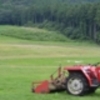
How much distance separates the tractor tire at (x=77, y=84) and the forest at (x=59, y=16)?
3878 inches

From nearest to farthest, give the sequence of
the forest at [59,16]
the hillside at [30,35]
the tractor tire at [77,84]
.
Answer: the tractor tire at [77,84] < the hillside at [30,35] < the forest at [59,16]

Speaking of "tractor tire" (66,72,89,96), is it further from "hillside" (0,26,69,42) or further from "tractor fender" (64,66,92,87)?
"hillside" (0,26,69,42)

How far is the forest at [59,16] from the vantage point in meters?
122

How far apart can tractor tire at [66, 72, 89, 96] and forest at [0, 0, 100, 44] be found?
98498mm

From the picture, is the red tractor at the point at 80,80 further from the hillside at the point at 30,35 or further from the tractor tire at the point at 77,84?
the hillside at the point at 30,35

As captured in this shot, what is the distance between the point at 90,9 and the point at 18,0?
7053 centimetres

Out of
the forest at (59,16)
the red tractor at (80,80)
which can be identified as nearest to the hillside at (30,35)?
the forest at (59,16)

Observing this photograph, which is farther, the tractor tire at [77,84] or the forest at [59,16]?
the forest at [59,16]

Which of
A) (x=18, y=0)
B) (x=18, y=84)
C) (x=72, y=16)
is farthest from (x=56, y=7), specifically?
(x=18, y=84)

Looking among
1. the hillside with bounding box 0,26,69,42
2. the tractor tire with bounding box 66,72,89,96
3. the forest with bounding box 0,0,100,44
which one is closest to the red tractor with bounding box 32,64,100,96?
the tractor tire with bounding box 66,72,89,96

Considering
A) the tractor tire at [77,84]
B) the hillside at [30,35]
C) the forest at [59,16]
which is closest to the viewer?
the tractor tire at [77,84]

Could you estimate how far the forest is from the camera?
399ft

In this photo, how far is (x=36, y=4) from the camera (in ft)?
549

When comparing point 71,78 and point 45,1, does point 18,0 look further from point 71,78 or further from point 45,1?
point 71,78
